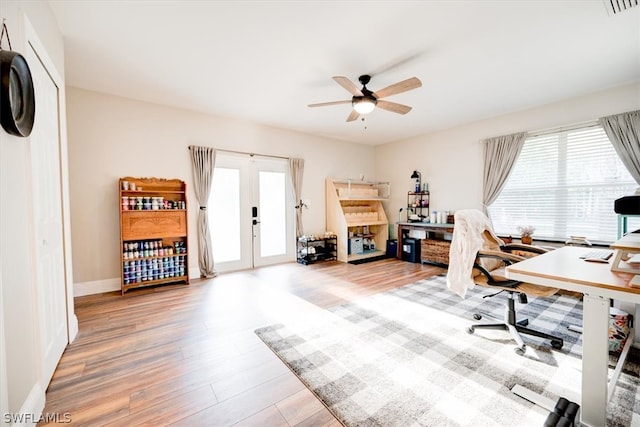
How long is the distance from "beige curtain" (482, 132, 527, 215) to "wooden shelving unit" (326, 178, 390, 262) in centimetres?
228

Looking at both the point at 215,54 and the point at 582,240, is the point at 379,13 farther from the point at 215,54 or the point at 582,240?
the point at 582,240

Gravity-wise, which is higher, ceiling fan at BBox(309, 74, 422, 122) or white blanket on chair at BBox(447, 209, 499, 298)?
ceiling fan at BBox(309, 74, 422, 122)

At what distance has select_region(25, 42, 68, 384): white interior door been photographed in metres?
1.67

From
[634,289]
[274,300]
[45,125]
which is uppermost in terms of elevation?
[45,125]

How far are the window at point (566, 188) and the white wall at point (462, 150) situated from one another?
28 centimetres

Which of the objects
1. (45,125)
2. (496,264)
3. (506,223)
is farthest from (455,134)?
(45,125)

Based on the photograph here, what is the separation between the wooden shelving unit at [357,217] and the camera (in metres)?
5.64

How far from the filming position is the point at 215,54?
2.69m

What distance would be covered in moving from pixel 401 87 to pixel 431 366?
264 cm

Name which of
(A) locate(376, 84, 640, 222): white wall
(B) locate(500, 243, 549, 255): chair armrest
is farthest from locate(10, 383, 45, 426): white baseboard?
(A) locate(376, 84, 640, 222): white wall

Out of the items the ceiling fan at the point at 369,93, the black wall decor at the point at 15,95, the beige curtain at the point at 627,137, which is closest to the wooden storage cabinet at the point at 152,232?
the black wall decor at the point at 15,95

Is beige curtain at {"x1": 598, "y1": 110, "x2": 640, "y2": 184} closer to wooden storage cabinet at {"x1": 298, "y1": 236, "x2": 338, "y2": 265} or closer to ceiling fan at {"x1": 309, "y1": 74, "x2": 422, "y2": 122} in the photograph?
ceiling fan at {"x1": 309, "y1": 74, "x2": 422, "y2": 122}

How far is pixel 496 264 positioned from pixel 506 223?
2597 mm

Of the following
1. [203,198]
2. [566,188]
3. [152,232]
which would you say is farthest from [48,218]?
[566,188]
